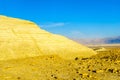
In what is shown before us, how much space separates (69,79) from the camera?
1247cm

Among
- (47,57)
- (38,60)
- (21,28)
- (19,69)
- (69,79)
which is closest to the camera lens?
(69,79)

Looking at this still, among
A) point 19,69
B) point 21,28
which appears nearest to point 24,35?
point 21,28

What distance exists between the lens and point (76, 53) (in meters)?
23.4

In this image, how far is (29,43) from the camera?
854 inches

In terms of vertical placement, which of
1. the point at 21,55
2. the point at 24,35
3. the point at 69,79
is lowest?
the point at 69,79

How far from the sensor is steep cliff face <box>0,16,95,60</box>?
20.4 m

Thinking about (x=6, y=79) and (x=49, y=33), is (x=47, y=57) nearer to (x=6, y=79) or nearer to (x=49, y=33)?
(x=49, y=33)

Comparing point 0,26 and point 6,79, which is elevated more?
point 0,26

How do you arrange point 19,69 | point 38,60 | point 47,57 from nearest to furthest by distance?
point 19,69 < point 38,60 < point 47,57

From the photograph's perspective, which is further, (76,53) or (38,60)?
(76,53)

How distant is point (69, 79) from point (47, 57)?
871cm

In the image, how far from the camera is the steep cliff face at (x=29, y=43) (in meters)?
20.4

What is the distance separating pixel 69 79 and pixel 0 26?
1140 cm

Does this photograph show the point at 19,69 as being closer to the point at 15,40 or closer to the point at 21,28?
the point at 15,40
